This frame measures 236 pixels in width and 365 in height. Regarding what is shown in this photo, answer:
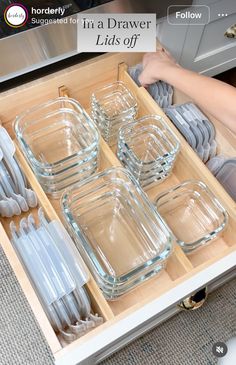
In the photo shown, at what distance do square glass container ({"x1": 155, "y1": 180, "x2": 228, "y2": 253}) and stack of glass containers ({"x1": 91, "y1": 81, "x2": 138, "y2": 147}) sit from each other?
0.19m

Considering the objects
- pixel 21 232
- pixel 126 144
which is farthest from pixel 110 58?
pixel 21 232

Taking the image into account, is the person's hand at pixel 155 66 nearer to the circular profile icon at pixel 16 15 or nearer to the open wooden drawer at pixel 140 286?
the open wooden drawer at pixel 140 286

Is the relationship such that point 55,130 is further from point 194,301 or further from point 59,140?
point 194,301

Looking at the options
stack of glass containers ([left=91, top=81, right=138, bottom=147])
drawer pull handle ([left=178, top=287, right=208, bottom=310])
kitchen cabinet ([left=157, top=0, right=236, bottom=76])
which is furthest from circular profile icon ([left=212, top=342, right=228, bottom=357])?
kitchen cabinet ([left=157, top=0, right=236, bottom=76])

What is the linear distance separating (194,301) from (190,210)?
343 mm

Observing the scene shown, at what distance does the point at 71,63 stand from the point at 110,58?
11 cm

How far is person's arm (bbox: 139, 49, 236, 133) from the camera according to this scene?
0.79m

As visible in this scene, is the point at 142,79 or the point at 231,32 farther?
the point at 231,32

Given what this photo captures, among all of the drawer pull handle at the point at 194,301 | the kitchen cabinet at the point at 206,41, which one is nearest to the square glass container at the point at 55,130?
the kitchen cabinet at the point at 206,41

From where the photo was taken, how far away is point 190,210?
871 mm

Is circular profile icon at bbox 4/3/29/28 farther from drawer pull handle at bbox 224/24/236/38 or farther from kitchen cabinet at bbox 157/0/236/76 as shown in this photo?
drawer pull handle at bbox 224/24/236/38

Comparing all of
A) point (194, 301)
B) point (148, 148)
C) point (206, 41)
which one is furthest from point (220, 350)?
point (206, 41)

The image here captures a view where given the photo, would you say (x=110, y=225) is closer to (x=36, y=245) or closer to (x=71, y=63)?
(x=36, y=245)

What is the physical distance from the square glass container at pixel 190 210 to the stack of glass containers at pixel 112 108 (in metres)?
0.19
